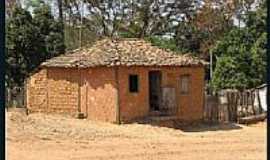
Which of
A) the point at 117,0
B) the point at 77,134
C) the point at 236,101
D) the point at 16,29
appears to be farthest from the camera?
the point at 117,0

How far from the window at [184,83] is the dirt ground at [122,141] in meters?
1.58

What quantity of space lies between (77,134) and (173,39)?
24.6 m

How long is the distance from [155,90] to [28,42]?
29.5 feet

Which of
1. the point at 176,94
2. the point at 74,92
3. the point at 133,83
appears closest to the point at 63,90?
the point at 74,92

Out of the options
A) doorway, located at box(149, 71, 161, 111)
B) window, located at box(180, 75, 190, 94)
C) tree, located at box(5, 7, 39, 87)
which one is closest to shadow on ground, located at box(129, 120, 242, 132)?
doorway, located at box(149, 71, 161, 111)

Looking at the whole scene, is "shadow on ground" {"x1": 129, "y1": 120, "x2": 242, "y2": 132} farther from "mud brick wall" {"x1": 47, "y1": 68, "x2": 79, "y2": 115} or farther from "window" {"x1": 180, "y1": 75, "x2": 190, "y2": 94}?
"mud brick wall" {"x1": 47, "y1": 68, "x2": 79, "y2": 115}

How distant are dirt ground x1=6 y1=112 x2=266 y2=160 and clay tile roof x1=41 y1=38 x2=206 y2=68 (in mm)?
2389

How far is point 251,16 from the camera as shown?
115ft

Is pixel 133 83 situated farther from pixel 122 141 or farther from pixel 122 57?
pixel 122 141

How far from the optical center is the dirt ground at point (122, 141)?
17.0 m

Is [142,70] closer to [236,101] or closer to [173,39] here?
[236,101]

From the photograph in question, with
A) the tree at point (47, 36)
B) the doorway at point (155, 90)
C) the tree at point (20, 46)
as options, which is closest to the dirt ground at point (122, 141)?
the doorway at point (155, 90)

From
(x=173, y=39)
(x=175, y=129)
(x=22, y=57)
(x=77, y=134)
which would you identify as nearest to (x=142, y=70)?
(x=175, y=129)

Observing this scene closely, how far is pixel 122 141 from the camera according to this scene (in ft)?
67.8
